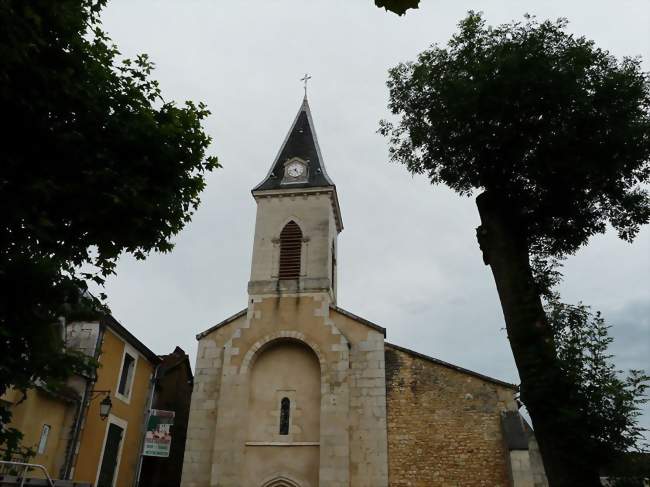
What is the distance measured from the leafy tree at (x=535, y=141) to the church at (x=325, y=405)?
23.8 ft

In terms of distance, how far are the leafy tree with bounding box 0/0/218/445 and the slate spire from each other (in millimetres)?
13750

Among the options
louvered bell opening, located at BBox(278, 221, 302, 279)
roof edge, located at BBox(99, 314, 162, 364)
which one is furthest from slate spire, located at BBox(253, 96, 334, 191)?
roof edge, located at BBox(99, 314, 162, 364)

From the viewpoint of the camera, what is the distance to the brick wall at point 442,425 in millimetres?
16312

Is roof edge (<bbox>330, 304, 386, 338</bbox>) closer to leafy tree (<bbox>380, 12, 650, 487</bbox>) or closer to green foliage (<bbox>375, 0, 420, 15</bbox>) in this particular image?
leafy tree (<bbox>380, 12, 650, 487</bbox>)

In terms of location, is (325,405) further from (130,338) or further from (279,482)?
(130,338)

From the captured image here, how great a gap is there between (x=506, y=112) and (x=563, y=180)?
169cm

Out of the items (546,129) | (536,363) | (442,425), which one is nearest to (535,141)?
(546,129)

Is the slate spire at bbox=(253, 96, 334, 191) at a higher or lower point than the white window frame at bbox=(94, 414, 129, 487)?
higher

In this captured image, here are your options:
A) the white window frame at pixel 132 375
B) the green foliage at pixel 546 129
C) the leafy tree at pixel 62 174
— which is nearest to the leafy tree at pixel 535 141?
the green foliage at pixel 546 129

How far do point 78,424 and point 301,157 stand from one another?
1373cm

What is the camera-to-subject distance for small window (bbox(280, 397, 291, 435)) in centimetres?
1805

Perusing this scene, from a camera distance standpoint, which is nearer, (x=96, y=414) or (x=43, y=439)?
(x=43, y=439)

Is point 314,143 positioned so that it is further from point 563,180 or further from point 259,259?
point 563,180

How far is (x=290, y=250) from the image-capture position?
2114cm
